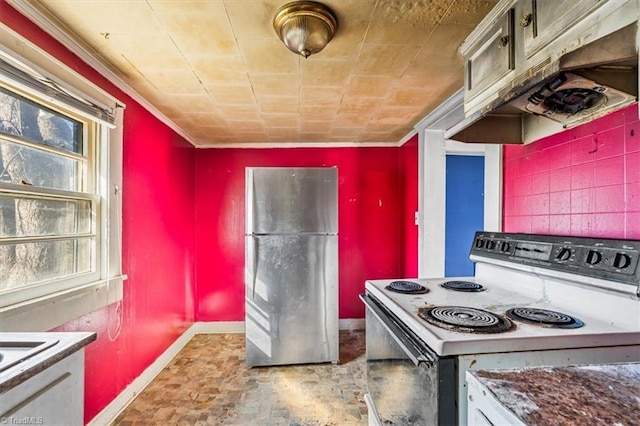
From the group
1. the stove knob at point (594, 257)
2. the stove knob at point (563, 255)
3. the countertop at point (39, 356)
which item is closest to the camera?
the countertop at point (39, 356)

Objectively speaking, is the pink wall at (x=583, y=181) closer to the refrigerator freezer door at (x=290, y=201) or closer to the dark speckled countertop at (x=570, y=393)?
the dark speckled countertop at (x=570, y=393)

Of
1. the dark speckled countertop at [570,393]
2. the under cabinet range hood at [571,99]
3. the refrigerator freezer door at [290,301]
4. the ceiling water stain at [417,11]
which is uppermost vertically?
the ceiling water stain at [417,11]

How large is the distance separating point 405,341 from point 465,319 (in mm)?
219

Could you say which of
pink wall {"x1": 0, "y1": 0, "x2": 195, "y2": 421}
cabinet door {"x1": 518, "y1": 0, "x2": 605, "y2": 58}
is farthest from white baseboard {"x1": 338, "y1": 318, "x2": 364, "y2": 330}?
cabinet door {"x1": 518, "y1": 0, "x2": 605, "y2": 58}

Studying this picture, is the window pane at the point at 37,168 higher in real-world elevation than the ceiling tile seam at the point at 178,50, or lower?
lower

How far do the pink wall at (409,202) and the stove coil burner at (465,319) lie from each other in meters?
1.90

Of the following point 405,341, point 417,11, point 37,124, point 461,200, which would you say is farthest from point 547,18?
point 461,200

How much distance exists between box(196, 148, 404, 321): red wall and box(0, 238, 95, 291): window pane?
169 cm

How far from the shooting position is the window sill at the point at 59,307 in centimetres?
123

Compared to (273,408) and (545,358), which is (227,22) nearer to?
(545,358)

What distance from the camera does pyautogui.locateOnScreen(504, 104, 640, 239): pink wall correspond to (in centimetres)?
107

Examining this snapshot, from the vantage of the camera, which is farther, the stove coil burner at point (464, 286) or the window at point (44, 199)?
the stove coil burner at point (464, 286)

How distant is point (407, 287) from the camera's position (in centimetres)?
152

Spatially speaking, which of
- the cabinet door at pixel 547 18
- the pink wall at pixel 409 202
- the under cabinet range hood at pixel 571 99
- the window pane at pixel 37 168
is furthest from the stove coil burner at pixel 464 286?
the window pane at pixel 37 168
